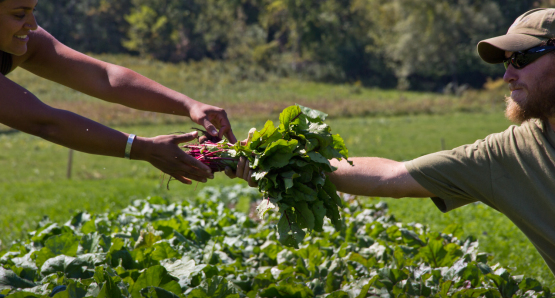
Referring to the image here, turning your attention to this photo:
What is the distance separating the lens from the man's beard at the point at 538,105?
99.6 inches

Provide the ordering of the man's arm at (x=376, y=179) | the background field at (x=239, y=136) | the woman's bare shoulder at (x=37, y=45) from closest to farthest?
the man's arm at (x=376, y=179)
the woman's bare shoulder at (x=37, y=45)
the background field at (x=239, y=136)

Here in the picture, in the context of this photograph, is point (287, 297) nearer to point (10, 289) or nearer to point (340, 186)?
point (340, 186)

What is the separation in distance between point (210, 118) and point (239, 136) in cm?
1900

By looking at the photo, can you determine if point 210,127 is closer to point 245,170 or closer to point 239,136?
point 245,170

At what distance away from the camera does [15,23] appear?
257 centimetres

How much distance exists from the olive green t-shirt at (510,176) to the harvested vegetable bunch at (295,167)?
52cm

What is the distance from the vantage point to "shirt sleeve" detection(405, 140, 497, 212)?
107 inches

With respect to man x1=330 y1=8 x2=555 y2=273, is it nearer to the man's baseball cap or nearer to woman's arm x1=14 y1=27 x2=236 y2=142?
the man's baseball cap

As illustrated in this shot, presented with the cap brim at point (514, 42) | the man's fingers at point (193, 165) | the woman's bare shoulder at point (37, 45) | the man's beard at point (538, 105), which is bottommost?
the man's fingers at point (193, 165)

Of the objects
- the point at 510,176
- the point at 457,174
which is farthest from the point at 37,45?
the point at 510,176

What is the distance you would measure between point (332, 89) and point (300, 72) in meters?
9.88

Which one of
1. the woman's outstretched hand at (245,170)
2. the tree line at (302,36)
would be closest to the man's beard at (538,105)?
the woman's outstretched hand at (245,170)

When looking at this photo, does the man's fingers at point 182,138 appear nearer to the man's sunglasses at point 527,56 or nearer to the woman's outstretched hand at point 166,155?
the woman's outstretched hand at point 166,155

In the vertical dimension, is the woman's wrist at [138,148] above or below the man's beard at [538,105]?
below
